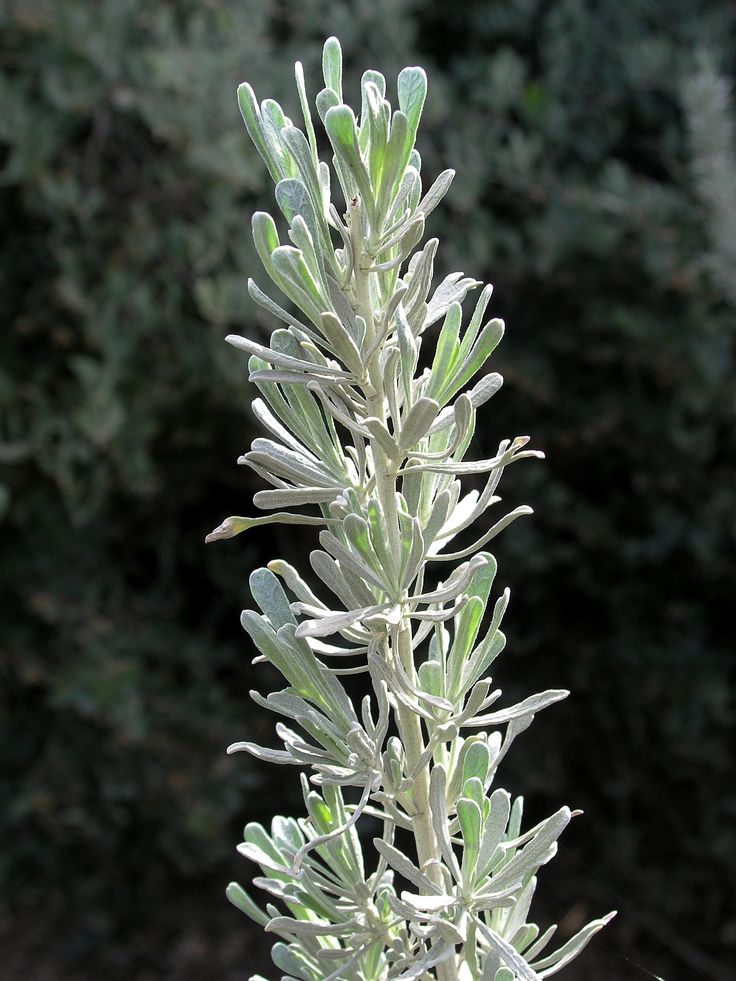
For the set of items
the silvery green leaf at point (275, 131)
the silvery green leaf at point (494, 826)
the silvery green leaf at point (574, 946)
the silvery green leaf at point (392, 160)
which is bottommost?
the silvery green leaf at point (574, 946)

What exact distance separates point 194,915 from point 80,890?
295 mm

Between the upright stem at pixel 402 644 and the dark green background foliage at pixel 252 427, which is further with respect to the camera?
the dark green background foliage at pixel 252 427

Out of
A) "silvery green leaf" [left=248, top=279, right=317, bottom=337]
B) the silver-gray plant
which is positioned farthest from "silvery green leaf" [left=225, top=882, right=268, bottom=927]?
"silvery green leaf" [left=248, top=279, right=317, bottom=337]

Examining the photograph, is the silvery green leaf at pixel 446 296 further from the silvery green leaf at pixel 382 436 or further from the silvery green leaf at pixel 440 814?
the silvery green leaf at pixel 440 814

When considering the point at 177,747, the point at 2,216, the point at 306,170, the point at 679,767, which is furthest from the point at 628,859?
the point at 306,170

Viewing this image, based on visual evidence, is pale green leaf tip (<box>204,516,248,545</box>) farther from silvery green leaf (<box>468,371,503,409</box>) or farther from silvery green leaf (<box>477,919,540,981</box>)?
silvery green leaf (<box>477,919,540,981</box>)

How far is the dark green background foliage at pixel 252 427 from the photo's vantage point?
203 centimetres

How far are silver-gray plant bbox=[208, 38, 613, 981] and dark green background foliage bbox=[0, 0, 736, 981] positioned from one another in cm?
146

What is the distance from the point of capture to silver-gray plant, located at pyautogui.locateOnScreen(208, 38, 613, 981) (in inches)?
20.1

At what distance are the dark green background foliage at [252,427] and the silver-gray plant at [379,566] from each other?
4.78ft

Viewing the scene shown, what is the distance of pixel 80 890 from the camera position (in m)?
2.46

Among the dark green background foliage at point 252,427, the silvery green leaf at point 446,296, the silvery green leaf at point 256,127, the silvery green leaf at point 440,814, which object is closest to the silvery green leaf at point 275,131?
the silvery green leaf at point 256,127

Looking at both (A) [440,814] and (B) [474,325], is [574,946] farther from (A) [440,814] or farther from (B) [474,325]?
(B) [474,325]

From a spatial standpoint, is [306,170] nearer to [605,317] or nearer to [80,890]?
[605,317]
